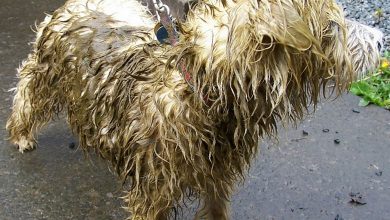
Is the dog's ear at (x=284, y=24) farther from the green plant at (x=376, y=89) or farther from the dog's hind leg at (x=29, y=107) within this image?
the green plant at (x=376, y=89)

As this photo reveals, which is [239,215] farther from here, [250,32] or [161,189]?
[250,32]

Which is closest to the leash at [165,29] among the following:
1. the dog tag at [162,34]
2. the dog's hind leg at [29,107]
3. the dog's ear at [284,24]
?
the dog tag at [162,34]

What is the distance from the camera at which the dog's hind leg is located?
4.07 meters

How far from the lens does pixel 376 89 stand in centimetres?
536

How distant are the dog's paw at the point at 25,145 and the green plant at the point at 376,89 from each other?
266 centimetres

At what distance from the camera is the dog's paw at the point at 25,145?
461 centimetres

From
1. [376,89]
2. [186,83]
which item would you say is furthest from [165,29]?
[376,89]

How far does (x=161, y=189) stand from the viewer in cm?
322

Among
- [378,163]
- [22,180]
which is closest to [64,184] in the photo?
[22,180]

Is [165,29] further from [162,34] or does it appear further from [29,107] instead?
[29,107]

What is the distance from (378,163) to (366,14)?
2.35 metres

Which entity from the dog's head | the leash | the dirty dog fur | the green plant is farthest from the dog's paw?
the green plant

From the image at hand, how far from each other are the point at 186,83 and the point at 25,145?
2210 mm

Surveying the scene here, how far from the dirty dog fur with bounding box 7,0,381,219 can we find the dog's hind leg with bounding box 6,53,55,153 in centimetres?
2
